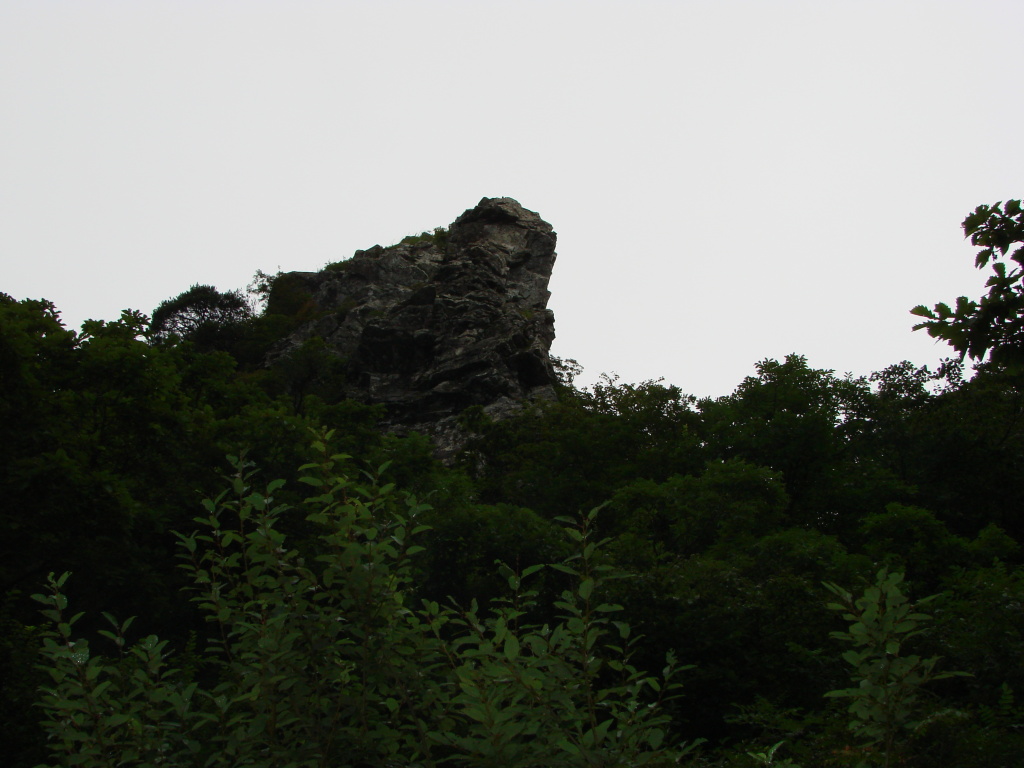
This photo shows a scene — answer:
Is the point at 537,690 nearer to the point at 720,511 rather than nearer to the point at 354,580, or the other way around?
the point at 354,580

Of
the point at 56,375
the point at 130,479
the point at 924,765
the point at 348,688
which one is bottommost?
the point at 924,765

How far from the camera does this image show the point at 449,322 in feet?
178

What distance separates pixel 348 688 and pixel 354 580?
60 centimetres

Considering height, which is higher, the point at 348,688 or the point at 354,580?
the point at 354,580

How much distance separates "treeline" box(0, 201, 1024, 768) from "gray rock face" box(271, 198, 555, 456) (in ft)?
30.8

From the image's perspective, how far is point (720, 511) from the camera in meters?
24.7

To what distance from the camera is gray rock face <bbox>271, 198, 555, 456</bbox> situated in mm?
50156

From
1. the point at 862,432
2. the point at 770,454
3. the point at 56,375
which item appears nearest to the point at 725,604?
the point at 56,375

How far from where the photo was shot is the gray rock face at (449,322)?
165 ft

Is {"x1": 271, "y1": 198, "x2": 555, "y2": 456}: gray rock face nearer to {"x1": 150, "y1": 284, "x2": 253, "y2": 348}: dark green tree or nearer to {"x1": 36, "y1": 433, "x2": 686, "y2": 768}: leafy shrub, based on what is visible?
{"x1": 150, "y1": 284, "x2": 253, "y2": 348}: dark green tree

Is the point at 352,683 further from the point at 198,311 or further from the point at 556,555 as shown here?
the point at 198,311

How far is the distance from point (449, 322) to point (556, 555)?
115 ft

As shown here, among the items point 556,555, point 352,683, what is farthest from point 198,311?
point 352,683

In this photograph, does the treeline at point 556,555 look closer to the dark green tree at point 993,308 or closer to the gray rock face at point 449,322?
the dark green tree at point 993,308
